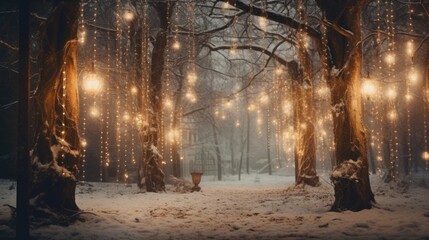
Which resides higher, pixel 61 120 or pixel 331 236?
pixel 61 120

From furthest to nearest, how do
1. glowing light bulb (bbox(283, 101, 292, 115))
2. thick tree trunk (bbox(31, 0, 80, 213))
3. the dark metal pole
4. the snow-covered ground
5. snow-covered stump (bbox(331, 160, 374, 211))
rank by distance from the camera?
glowing light bulb (bbox(283, 101, 292, 115))
snow-covered stump (bbox(331, 160, 374, 211))
thick tree trunk (bbox(31, 0, 80, 213))
the snow-covered ground
the dark metal pole

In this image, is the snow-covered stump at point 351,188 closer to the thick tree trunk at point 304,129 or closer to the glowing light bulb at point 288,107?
the thick tree trunk at point 304,129

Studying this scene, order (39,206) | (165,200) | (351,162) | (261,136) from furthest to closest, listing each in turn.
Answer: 1. (261,136)
2. (165,200)
3. (351,162)
4. (39,206)

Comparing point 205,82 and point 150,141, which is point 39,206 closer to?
point 150,141

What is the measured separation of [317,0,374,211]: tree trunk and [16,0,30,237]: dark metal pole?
6990 millimetres

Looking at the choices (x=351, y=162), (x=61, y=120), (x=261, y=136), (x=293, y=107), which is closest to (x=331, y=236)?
(x=351, y=162)

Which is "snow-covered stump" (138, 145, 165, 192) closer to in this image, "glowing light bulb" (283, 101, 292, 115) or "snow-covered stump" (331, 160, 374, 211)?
"glowing light bulb" (283, 101, 292, 115)

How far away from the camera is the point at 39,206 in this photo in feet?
25.8

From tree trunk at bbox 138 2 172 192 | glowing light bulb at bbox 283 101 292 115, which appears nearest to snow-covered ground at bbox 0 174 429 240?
tree trunk at bbox 138 2 172 192

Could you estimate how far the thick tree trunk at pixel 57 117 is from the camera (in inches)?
320

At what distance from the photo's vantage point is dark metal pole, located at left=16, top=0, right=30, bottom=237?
18.6 feet

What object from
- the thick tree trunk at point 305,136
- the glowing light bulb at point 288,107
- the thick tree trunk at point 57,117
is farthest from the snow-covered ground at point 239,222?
the glowing light bulb at point 288,107

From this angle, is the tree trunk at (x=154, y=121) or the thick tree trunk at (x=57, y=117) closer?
the thick tree trunk at (x=57, y=117)

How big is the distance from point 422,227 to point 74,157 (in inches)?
300
